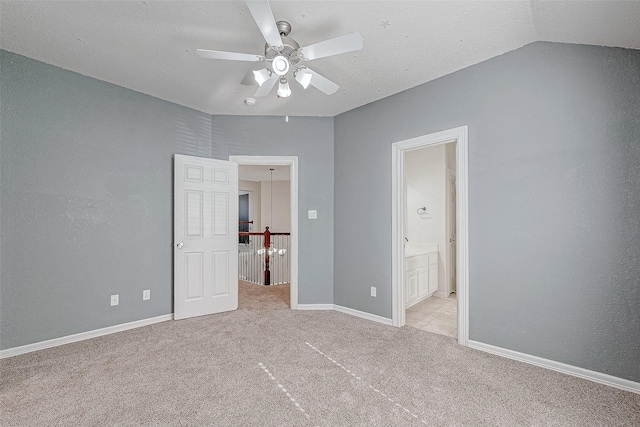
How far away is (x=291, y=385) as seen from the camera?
7.00 feet

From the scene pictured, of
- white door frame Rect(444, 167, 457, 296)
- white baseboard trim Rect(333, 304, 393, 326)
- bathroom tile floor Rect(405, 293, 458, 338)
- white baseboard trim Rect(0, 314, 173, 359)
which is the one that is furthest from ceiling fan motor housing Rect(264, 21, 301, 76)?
white door frame Rect(444, 167, 457, 296)

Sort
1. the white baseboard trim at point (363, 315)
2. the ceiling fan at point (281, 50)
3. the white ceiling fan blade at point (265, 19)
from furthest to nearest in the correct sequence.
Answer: the white baseboard trim at point (363, 315) → the ceiling fan at point (281, 50) → the white ceiling fan blade at point (265, 19)

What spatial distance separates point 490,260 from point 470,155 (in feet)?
3.19

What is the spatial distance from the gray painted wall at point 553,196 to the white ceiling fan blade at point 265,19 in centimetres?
189

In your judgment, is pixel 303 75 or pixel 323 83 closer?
pixel 303 75

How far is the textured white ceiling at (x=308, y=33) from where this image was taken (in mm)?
2002

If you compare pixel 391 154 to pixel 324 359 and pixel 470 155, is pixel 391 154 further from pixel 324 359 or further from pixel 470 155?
pixel 324 359


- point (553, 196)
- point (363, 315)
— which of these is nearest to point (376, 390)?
point (363, 315)

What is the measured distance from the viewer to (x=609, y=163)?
6.96 feet

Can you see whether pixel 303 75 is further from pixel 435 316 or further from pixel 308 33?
pixel 435 316

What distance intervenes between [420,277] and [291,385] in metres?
2.69

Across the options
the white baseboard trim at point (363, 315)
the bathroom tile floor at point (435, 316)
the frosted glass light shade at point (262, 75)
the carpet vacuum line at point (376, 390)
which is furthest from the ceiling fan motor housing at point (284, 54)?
the bathroom tile floor at point (435, 316)

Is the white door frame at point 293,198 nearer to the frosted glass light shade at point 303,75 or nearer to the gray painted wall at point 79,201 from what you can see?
the gray painted wall at point 79,201

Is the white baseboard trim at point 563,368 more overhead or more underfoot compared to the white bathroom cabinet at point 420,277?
more underfoot
